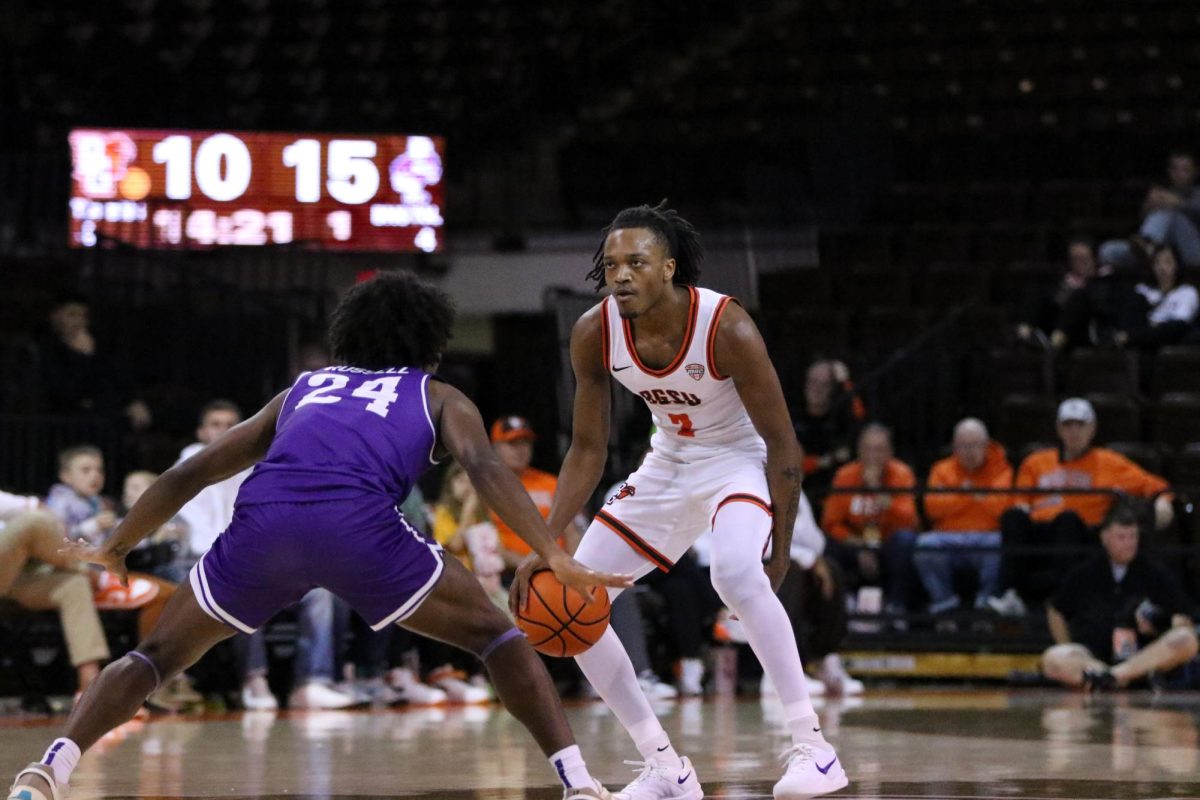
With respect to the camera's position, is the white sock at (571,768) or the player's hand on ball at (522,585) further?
the player's hand on ball at (522,585)

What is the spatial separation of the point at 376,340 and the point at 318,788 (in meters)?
1.63

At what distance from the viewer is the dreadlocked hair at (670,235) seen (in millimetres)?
5691

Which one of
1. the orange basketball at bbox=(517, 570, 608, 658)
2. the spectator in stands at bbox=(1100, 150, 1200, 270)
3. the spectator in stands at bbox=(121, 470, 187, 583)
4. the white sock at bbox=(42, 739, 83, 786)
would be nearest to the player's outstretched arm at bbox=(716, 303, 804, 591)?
the orange basketball at bbox=(517, 570, 608, 658)

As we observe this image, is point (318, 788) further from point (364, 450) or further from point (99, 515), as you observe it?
point (99, 515)

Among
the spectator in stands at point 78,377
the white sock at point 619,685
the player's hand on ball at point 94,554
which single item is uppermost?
the spectator in stands at point 78,377

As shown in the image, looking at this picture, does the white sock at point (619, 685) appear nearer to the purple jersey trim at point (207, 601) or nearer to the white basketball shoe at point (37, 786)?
the purple jersey trim at point (207, 601)

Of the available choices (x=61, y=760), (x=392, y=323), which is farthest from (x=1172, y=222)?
(x=61, y=760)

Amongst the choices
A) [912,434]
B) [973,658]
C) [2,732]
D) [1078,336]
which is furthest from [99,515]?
[1078,336]

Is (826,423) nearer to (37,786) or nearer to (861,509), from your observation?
(861,509)

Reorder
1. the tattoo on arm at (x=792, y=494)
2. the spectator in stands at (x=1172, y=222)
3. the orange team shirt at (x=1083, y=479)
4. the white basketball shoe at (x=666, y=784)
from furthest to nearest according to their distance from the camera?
the spectator in stands at (x=1172, y=222), the orange team shirt at (x=1083, y=479), the tattoo on arm at (x=792, y=494), the white basketball shoe at (x=666, y=784)

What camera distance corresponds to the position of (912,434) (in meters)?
13.7

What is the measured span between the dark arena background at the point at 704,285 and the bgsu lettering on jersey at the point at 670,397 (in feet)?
3.96

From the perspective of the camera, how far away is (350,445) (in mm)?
4836

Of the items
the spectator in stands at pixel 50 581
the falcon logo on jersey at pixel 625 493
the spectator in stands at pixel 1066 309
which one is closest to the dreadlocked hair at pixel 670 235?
the falcon logo on jersey at pixel 625 493
